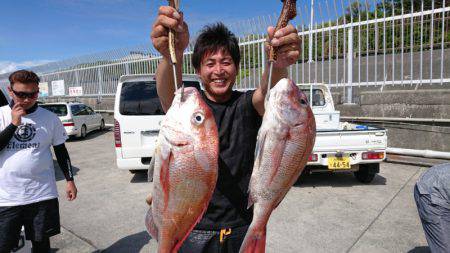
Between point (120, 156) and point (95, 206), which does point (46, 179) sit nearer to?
point (95, 206)

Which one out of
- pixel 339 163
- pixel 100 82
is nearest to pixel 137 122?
pixel 339 163

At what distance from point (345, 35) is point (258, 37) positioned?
8.53ft

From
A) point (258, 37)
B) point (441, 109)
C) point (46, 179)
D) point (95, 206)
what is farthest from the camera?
point (258, 37)

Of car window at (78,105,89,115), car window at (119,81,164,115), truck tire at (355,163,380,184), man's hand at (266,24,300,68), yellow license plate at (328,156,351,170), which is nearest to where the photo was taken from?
man's hand at (266,24,300,68)

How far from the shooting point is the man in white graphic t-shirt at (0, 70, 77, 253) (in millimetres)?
2762

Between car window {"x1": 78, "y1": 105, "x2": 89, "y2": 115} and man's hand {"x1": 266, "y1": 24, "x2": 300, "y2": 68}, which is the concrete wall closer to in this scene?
man's hand {"x1": 266, "y1": 24, "x2": 300, "y2": 68}

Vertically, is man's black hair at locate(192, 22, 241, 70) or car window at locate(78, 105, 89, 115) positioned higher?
man's black hair at locate(192, 22, 241, 70)

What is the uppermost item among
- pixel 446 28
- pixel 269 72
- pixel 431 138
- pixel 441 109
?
pixel 446 28

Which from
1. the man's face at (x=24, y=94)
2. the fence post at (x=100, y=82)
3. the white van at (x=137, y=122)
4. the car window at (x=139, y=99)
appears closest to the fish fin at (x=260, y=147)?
the man's face at (x=24, y=94)

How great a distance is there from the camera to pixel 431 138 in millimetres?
7352

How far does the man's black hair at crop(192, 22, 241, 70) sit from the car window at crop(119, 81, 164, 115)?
13.9 ft

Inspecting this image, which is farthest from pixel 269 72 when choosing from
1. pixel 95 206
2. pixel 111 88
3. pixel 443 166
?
pixel 111 88

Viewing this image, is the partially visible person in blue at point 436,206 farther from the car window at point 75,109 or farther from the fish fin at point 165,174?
the car window at point 75,109

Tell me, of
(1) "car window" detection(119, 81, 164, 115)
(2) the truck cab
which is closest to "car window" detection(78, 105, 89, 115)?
(1) "car window" detection(119, 81, 164, 115)
